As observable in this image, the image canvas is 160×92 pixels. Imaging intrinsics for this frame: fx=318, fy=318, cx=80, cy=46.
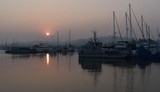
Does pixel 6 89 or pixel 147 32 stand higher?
pixel 147 32

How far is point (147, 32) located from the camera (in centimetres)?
6122

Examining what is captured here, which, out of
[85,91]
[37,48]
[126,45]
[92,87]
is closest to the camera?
[85,91]

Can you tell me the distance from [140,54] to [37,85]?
30549mm

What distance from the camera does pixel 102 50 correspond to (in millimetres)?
55000

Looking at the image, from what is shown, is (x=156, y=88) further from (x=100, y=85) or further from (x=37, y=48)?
(x=37, y=48)

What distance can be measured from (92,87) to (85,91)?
5.69 ft

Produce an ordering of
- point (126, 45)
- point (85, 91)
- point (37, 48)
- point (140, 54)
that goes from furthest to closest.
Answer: point (37, 48) < point (126, 45) < point (140, 54) < point (85, 91)

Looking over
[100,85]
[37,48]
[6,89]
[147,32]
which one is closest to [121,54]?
[147,32]

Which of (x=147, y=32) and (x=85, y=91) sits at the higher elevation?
(x=147, y=32)

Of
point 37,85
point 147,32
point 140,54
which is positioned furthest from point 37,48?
point 37,85

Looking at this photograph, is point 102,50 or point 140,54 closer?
point 140,54

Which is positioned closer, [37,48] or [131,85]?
[131,85]

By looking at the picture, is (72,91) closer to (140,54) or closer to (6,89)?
(6,89)

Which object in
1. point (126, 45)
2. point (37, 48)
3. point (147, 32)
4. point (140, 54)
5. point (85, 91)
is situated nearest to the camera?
point (85, 91)
